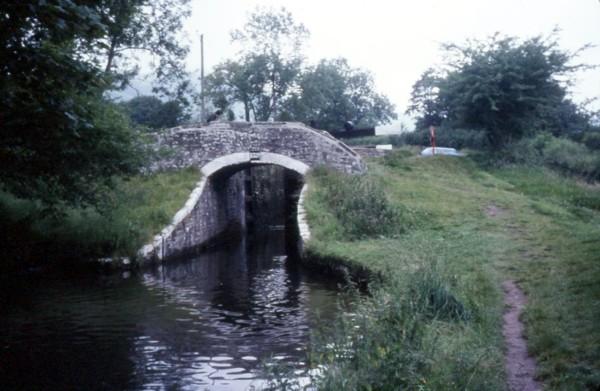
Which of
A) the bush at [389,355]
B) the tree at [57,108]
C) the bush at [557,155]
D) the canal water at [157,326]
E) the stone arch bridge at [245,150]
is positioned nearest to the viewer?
the bush at [389,355]

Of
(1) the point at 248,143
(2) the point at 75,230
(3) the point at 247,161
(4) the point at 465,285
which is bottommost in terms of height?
(4) the point at 465,285

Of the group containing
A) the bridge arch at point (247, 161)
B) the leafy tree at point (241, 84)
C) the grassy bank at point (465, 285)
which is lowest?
the grassy bank at point (465, 285)

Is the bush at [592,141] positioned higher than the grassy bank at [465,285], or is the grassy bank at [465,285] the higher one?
the bush at [592,141]

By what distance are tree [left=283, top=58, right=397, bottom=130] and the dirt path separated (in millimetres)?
29019

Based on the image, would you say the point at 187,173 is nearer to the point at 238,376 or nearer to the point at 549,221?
the point at 549,221

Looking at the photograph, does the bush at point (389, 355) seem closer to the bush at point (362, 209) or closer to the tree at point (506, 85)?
the bush at point (362, 209)

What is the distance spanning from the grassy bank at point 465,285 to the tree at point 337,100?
1988cm

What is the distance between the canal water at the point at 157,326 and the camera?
683cm

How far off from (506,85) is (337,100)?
25.8 meters

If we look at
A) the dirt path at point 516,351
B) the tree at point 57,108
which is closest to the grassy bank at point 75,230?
the tree at point 57,108

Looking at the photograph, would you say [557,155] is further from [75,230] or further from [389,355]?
[389,355]

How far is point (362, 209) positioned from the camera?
1454 centimetres

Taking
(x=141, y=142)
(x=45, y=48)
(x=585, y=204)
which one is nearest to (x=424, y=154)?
(x=585, y=204)

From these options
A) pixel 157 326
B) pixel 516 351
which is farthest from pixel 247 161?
pixel 516 351
